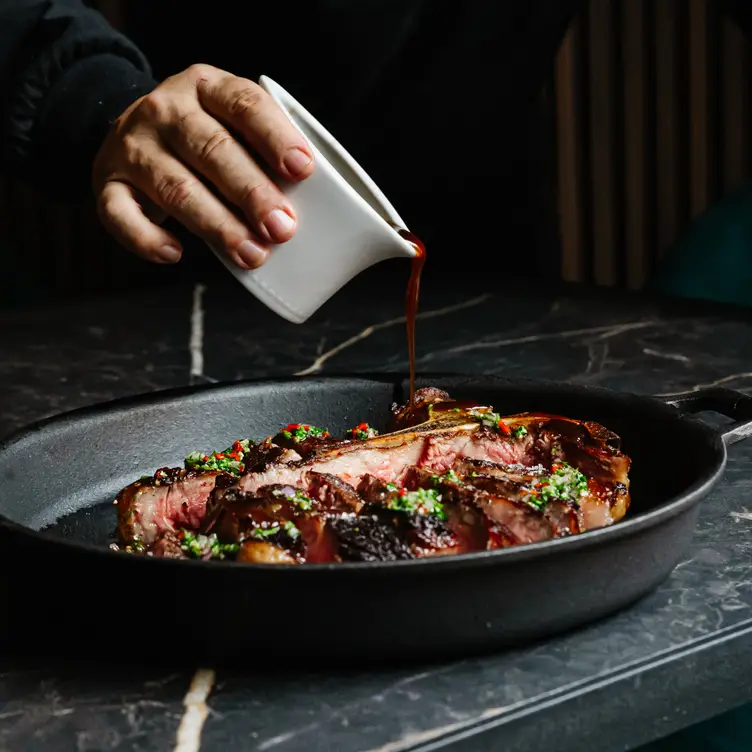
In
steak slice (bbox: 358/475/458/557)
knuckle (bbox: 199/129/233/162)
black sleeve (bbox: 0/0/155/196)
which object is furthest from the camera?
black sleeve (bbox: 0/0/155/196)

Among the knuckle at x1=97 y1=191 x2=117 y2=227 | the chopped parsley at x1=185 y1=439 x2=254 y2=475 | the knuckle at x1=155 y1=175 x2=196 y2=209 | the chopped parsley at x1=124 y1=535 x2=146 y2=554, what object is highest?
the knuckle at x1=155 y1=175 x2=196 y2=209

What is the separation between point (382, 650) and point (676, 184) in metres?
4.19

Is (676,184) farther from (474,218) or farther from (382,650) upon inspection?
(382,650)

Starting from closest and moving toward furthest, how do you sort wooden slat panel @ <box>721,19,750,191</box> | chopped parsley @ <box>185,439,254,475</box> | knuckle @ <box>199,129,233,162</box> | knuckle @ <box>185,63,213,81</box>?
chopped parsley @ <box>185,439,254,475</box>, knuckle @ <box>199,129,233,162</box>, knuckle @ <box>185,63,213,81</box>, wooden slat panel @ <box>721,19,750,191</box>

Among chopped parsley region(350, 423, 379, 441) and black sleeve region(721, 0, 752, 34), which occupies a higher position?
black sleeve region(721, 0, 752, 34)

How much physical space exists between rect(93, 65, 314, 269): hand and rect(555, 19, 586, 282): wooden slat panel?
3.21 m

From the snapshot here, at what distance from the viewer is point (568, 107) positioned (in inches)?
188


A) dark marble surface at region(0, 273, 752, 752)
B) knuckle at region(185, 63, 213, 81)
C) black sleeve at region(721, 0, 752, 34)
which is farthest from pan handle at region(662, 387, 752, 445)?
black sleeve at region(721, 0, 752, 34)

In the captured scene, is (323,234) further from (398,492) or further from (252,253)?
(398,492)

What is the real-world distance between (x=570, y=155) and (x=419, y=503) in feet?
12.9

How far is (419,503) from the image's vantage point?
1142 mm

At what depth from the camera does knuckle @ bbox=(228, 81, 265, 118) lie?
4.84 ft

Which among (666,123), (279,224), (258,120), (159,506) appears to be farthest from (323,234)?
(666,123)

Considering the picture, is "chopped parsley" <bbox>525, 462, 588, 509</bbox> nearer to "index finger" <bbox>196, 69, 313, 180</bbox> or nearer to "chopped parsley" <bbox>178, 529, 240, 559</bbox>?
"chopped parsley" <bbox>178, 529, 240, 559</bbox>
